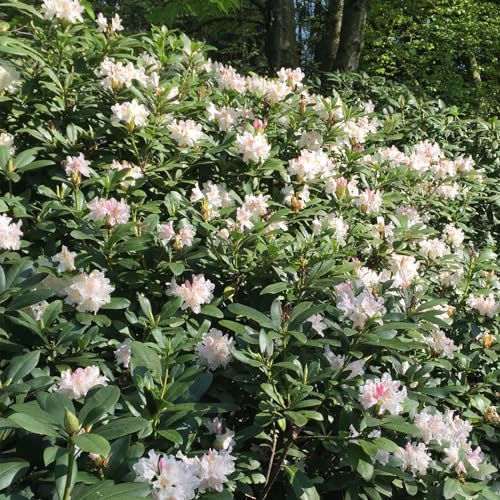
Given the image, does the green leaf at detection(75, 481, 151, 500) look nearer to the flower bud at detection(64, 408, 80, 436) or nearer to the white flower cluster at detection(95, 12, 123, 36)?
the flower bud at detection(64, 408, 80, 436)

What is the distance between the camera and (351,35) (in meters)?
5.84

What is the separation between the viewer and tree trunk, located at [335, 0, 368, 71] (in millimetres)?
5805

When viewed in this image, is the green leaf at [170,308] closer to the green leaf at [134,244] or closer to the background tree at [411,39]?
the green leaf at [134,244]

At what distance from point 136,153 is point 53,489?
1295mm

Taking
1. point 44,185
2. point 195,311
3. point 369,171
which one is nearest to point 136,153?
point 44,185

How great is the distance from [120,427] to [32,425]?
0.17 m

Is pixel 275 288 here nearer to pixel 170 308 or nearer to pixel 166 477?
pixel 170 308

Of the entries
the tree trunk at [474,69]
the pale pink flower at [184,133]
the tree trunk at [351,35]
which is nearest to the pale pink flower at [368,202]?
the pale pink flower at [184,133]

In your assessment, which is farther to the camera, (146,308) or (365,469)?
(146,308)

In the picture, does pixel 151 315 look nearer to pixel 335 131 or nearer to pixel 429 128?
pixel 335 131

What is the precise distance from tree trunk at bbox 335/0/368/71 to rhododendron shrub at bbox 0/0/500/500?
Answer: 321 centimetres

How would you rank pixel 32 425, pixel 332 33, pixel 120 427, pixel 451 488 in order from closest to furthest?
pixel 32 425 → pixel 120 427 → pixel 451 488 → pixel 332 33

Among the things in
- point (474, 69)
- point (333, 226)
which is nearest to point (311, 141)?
point (333, 226)

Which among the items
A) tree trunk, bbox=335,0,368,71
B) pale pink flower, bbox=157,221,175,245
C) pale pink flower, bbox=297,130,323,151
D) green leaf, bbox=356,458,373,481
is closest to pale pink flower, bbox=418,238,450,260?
pale pink flower, bbox=297,130,323,151
